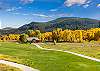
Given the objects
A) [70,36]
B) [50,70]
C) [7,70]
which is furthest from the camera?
[70,36]

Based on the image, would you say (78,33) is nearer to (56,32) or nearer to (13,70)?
(56,32)

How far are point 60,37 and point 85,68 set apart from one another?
149 meters

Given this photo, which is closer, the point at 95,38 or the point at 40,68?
the point at 40,68

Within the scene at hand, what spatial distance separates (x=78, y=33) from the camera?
19200 cm

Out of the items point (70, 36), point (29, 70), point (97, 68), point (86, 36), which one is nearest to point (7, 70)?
point (29, 70)

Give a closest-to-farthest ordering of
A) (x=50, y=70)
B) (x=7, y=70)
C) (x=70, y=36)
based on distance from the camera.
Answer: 1. (x=7, y=70)
2. (x=50, y=70)
3. (x=70, y=36)

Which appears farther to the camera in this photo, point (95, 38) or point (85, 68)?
point (95, 38)

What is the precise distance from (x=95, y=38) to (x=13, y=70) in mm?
157941

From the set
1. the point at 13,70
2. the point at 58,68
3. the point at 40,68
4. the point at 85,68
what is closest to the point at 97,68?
the point at 85,68

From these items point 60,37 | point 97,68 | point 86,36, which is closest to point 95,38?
point 86,36

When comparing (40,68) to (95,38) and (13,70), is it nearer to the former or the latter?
(13,70)

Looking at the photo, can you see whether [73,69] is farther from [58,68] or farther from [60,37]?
[60,37]

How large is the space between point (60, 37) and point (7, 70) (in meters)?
155

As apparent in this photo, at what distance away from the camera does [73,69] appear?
Result: 42.3m
